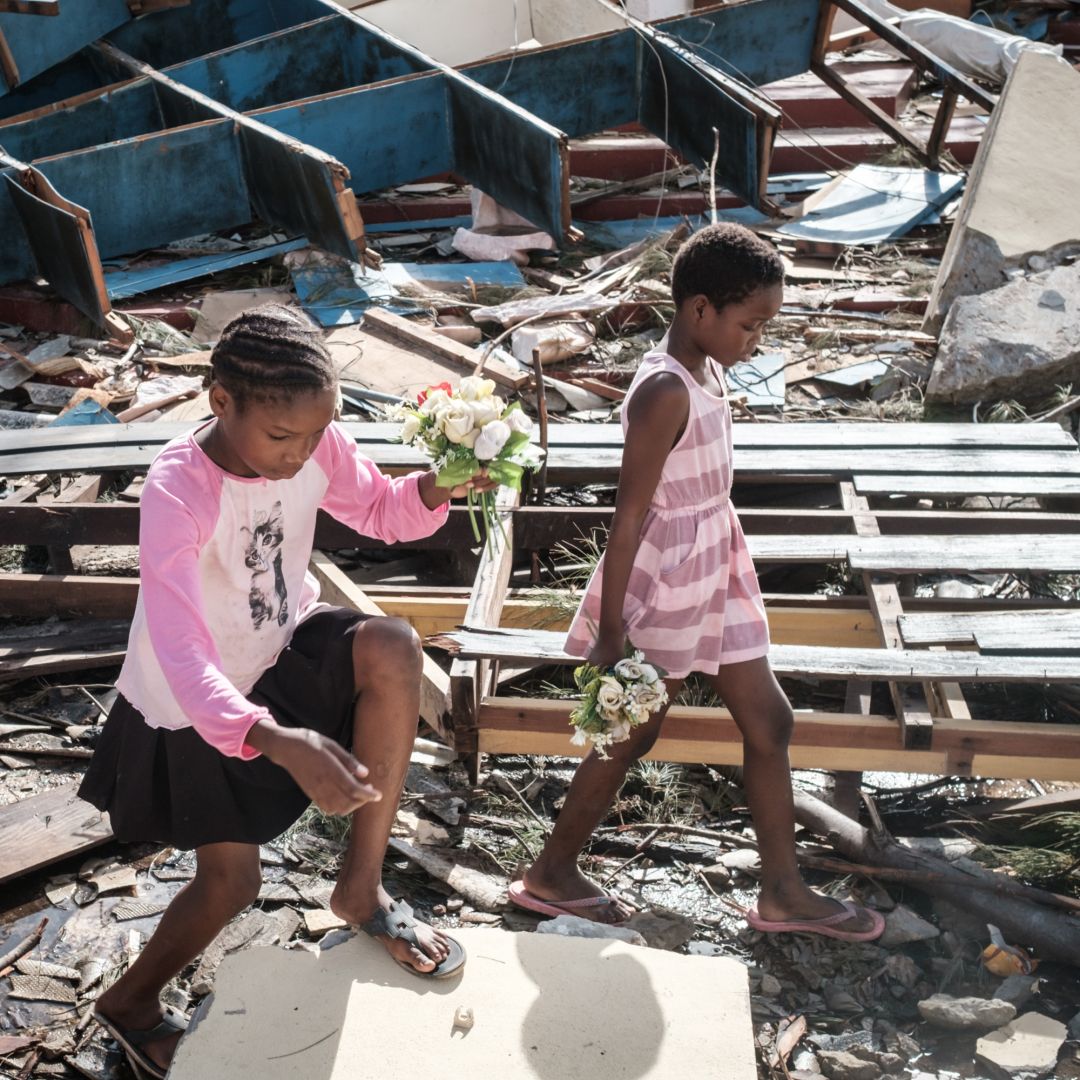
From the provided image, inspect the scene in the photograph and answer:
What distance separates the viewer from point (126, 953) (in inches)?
132

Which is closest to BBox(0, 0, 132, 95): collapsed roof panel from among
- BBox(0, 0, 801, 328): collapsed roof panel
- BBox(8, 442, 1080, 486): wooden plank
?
BBox(0, 0, 801, 328): collapsed roof panel

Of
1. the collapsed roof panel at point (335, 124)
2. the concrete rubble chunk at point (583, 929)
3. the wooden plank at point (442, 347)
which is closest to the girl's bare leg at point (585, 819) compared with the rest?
the concrete rubble chunk at point (583, 929)

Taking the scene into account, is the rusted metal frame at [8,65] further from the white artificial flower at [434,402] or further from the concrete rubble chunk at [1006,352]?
the white artificial flower at [434,402]

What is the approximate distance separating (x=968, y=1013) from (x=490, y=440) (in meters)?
1.76

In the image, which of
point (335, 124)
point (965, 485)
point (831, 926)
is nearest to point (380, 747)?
point (831, 926)

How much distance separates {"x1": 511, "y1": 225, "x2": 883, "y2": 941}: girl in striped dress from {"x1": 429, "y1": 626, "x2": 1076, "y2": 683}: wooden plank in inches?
13.7

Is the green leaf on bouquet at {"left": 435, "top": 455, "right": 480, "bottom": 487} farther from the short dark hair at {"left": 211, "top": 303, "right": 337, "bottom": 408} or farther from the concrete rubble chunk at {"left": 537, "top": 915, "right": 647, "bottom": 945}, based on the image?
the concrete rubble chunk at {"left": 537, "top": 915, "right": 647, "bottom": 945}

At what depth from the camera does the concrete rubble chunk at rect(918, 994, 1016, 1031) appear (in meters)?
2.99

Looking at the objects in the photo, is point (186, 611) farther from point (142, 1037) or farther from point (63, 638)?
point (63, 638)

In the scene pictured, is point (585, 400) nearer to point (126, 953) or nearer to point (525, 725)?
point (525, 725)

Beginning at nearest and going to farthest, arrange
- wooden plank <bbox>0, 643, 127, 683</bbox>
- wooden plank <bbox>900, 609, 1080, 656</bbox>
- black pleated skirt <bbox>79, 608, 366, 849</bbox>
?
1. black pleated skirt <bbox>79, 608, 366, 849</bbox>
2. wooden plank <bbox>900, 609, 1080, 656</bbox>
3. wooden plank <bbox>0, 643, 127, 683</bbox>

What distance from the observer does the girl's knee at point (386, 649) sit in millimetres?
2748

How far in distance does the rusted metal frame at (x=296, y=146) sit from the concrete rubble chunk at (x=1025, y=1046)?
19.4 ft

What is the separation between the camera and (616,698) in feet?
9.61
